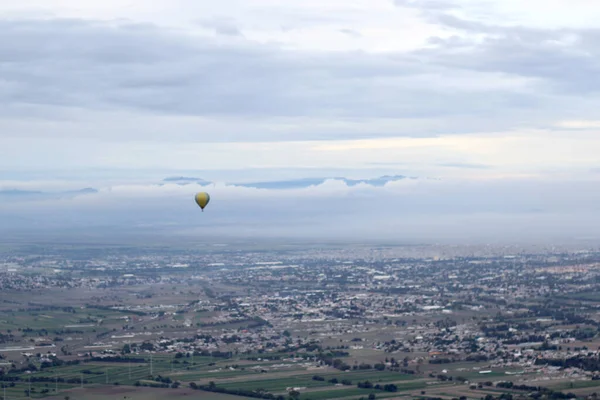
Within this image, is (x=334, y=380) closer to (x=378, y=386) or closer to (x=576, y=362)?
(x=378, y=386)

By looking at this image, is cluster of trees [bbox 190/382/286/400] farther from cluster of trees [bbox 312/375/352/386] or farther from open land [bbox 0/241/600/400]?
cluster of trees [bbox 312/375/352/386]

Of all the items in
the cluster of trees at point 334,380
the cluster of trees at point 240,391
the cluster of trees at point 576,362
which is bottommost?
the cluster of trees at point 240,391

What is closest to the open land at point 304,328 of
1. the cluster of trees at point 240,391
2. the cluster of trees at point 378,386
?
the cluster of trees at point 240,391

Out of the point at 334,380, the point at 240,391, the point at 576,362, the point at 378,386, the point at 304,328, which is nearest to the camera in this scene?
the point at 240,391

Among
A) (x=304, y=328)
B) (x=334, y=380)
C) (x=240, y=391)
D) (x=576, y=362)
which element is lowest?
(x=240, y=391)

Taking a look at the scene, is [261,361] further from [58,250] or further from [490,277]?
[58,250]

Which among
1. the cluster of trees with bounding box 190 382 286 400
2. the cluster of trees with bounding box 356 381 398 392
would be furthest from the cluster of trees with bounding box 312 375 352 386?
the cluster of trees with bounding box 190 382 286 400

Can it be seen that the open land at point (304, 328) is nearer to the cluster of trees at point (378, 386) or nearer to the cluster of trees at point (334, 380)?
the cluster of trees at point (334, 380)

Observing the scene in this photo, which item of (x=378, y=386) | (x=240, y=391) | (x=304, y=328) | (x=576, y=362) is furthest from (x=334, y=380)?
(x=304, y=328)

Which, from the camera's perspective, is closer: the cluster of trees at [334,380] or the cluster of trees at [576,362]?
the cluster of trees at [334,380]

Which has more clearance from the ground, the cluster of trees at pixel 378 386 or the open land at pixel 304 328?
the open land at pixel 304 328

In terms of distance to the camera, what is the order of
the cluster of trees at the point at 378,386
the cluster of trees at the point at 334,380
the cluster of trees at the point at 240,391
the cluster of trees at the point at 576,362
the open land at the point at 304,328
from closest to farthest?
the cluster of trees at the point at 240,391 < the cluster of trees at the point at 378,386 < the open land at the point at 304,328 < the cluster of trees at the point at 334,380 < the cluster of trees at the point at 576,362
